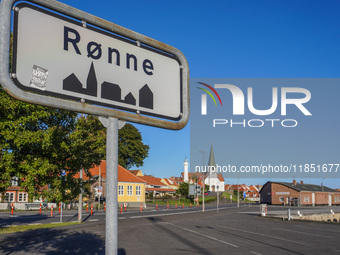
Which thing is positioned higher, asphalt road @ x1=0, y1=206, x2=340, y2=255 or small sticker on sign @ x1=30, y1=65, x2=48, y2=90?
small sticker on sign @ x1=30, y1=65, x2=48, y2=90

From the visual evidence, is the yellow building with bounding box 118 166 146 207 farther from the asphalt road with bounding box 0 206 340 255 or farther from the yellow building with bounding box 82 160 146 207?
the asphalt road with bounding box 0 206 340 255

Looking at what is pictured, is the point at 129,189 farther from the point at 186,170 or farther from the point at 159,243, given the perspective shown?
the point at 186,170

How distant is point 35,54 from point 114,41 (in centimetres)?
55

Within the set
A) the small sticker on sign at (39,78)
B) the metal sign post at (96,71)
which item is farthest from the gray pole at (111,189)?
the small sticker on sign at (39,78)

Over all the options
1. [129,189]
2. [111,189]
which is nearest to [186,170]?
[129,189]

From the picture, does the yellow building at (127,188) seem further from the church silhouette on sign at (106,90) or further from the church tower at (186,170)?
the church tower at (186,170)

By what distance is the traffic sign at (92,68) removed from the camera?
72.4 inches

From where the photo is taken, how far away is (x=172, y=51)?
258cm

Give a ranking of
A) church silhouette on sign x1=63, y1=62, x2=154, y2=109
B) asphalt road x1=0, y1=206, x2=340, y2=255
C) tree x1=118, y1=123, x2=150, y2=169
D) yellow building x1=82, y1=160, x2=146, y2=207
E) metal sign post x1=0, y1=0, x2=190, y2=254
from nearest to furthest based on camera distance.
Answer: metal sign post x1=0, y1=0, x2=190, y2=254 < church silhouette on sign x1=63, y1=62, x2=154, y2=109 < asphalt road x1=0, y1=206, x2=340, y2=255 < yellow building x1=82, y1=160, x2=146, y2=207 < tree x1=118, y1=123, x2=150, y2=169

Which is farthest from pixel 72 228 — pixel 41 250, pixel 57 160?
pixel 57 160

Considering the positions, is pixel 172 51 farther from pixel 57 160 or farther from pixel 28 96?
pixel 57 160

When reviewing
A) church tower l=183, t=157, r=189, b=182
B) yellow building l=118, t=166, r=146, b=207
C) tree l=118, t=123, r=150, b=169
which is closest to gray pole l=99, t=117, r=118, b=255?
yellow building l=118, t=166, r=146, b=207

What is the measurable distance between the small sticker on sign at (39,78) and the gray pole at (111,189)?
43 cm

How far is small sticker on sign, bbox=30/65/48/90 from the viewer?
1856 mm
